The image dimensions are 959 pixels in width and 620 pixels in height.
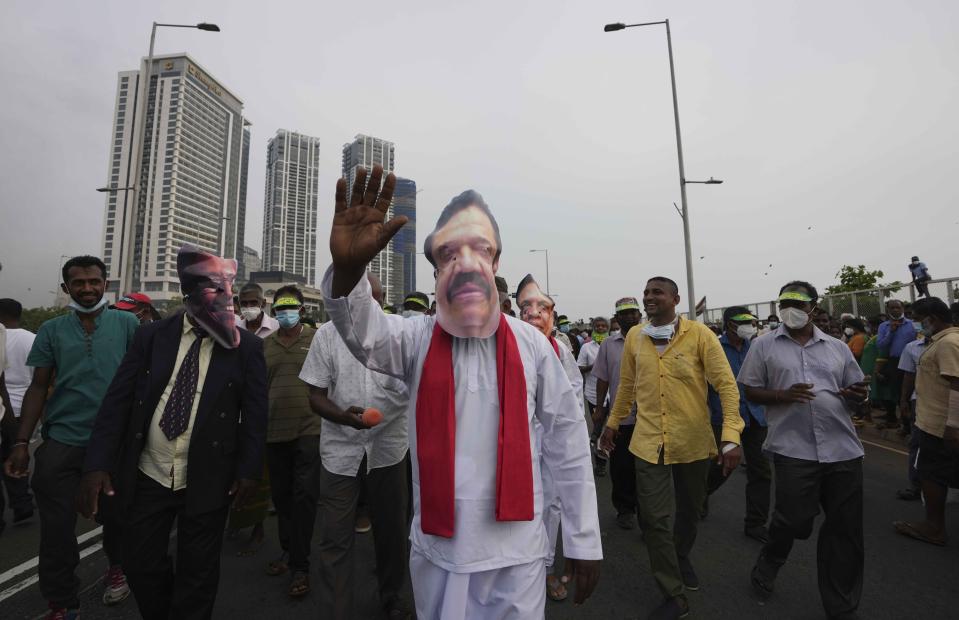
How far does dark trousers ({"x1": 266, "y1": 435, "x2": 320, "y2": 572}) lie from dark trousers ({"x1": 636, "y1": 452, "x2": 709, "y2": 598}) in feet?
7.87

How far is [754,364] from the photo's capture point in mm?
3539

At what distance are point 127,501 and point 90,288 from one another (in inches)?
62.4

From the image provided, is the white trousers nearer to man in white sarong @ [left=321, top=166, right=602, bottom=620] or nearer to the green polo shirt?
man in white sarong @ [left=321, top=166, right=602, bottom=620]

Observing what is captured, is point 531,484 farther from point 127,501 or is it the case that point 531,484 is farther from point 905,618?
point 905,618

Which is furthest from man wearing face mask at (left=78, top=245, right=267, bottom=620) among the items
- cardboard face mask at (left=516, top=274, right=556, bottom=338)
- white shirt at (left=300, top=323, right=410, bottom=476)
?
cardboard face mask at (left=516, top=274, right=556, bottom=338)

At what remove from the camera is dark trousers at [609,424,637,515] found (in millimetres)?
4543

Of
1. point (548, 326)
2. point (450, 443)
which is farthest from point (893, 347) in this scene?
point (450, 443)

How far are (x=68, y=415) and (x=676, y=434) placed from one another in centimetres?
397

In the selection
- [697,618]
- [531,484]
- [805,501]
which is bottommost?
[697,618]

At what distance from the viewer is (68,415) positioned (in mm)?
2967

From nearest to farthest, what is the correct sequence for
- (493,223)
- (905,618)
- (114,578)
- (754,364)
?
1. (493,223)
2. (905,618)
3. (114,578)
4. (754,364)

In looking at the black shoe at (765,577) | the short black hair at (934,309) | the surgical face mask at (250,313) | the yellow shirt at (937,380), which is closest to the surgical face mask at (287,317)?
the surgical face mask at (250,313)

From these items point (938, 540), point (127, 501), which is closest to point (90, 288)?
point (127, 501)

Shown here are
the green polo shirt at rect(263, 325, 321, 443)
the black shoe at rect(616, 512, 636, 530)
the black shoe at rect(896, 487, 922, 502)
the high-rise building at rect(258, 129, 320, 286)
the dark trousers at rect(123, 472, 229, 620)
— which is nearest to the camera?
the dark trousers at rect(123, 472, 229, 620)
